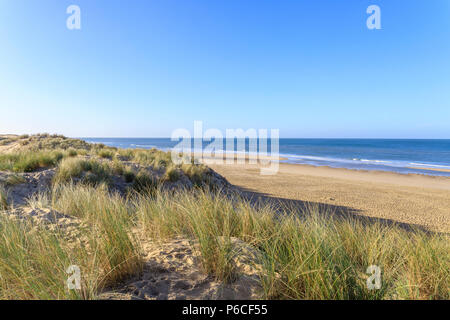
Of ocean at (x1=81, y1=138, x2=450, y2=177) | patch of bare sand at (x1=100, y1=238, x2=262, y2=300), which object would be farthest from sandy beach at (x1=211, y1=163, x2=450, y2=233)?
ocean at (x1=81, y1=138, x2=450, y2=177)

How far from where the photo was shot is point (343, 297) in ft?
5.52

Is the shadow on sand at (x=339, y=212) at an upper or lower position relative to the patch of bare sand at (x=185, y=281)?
lower

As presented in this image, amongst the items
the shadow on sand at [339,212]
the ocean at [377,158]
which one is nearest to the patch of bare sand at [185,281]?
the shadow on sand at [339,212]

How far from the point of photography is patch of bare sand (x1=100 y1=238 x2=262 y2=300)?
1721 millimetres

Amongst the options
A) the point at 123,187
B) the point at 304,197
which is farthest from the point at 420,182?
the point at 123,187

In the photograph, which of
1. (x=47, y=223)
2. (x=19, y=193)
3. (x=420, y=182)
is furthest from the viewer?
(x=420, y=182)

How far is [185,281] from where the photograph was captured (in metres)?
1.90

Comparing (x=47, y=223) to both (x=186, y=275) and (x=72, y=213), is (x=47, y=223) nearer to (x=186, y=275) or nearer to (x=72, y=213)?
(x=72, y=213)

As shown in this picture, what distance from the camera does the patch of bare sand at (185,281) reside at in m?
1.72

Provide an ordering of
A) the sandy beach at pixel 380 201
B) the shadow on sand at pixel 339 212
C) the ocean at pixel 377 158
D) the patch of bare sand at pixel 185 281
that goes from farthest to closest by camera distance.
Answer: the ocean at pixel 377 158, the sandy beach at pixel 380 201, the shadow on sand at pixel 339 212, the patch of bare sand at pixel 185 281

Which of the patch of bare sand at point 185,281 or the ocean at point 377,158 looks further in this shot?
the ocean at point 377,158

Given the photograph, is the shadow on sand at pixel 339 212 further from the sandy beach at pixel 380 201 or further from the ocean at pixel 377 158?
the ocean at pixel 377 158

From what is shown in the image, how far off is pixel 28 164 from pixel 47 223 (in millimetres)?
6380

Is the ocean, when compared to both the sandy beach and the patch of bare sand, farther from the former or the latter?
the patch of bare sand
